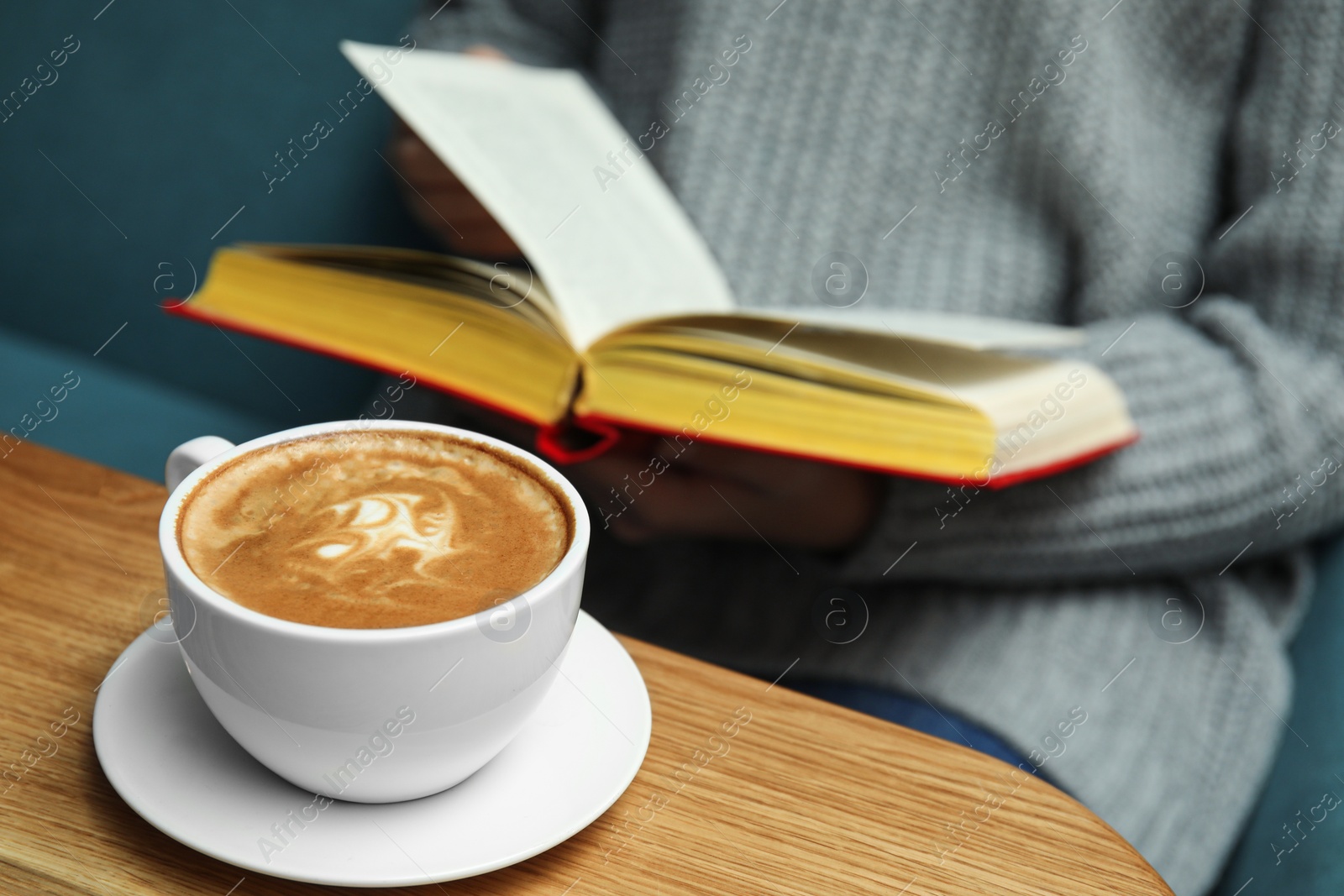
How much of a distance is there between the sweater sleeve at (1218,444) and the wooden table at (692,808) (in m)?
0.33

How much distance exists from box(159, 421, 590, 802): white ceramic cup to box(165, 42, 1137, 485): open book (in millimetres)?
217

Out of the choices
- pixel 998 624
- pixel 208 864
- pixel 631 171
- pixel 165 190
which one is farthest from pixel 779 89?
pixel 208 864

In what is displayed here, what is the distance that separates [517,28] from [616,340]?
68 cm

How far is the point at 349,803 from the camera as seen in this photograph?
Result: 369 millimetres

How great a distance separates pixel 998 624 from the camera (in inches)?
30.7

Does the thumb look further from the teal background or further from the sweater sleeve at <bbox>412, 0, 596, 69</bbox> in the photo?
the teal background

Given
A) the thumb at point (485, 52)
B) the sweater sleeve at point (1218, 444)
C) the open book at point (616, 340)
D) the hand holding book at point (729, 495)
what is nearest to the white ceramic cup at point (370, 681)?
the open book at point (616, 340)

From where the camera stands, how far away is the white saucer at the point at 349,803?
34cm

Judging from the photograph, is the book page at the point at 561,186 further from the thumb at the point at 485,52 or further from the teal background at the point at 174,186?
the teal background at the point at 174,186

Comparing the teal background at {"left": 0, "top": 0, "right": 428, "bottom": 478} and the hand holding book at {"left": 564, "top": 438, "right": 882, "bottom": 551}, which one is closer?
the hand holding book at {"left": 564, "top": 438, "right": 882, "bottom": 551}

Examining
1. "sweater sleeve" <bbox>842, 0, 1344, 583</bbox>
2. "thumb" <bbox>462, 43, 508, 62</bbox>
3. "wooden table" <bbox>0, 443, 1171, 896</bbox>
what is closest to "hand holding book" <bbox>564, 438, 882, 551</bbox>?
"sweater sleeve" <bbox>842, 0, 1344, 583</bbox>

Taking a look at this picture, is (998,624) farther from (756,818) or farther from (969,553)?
(756,818)

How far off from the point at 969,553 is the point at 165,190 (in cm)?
106

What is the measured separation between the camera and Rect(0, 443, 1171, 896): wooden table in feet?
1.14
